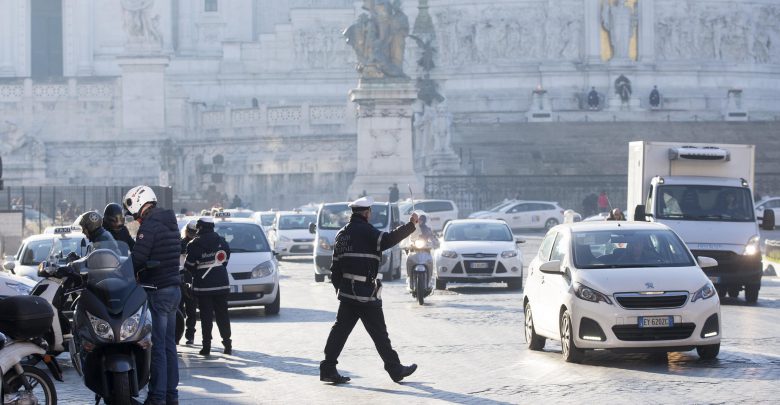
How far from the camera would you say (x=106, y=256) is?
11.4 metres

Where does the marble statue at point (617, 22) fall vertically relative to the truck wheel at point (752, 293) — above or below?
above

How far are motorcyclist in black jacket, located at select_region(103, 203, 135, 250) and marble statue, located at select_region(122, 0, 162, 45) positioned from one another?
5492cm

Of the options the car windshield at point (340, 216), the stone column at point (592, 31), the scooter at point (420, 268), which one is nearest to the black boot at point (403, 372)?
the scooter at point (420, 268)

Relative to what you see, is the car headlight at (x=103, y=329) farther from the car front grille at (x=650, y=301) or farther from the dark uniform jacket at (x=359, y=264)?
the car front grille at (x=650, y=301)

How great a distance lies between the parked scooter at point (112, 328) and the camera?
11195mm

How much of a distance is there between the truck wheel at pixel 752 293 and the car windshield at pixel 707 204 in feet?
3.76

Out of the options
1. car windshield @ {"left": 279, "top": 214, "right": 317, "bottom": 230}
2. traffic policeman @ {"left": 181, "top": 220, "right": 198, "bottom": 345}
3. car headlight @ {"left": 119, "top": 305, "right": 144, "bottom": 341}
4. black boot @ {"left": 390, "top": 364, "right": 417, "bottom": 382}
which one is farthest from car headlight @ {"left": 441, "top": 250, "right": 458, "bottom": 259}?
car headlight @ {"left": 119, "top": 305, "right": 144, "bottom": 341}

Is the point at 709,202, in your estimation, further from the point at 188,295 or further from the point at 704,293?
the point at 188,295

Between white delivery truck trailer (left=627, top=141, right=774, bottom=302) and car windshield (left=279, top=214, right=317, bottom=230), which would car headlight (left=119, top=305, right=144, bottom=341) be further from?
car windshield (left=279, top=214, right=317, bottom=230)

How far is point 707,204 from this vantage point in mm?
24062

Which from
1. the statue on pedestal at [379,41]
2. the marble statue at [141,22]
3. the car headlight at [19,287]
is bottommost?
the car headlight at [19,287]

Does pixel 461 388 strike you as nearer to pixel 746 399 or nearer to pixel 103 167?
pixel 746 399

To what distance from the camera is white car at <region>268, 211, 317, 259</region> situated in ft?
129

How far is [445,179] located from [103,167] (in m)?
18.0
